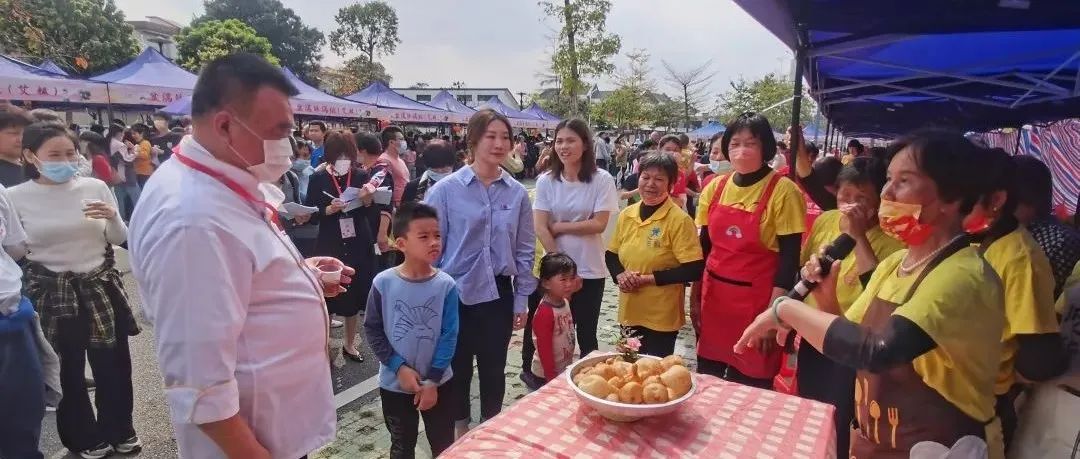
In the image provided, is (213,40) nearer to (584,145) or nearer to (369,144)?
(369,144)

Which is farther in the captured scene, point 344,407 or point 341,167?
point 341,167

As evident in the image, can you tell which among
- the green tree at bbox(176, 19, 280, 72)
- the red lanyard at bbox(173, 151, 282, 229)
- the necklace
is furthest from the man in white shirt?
the green tree at bbox(176, 19, 280, 72)

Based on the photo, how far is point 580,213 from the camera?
365 centimetres

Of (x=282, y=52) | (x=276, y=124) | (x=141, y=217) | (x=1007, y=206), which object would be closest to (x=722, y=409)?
(x=1007, y=206)

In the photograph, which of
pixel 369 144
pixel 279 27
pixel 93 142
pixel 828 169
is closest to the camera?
pixel 828 169

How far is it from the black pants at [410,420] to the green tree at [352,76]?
4949 cm

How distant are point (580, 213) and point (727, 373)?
1316mm

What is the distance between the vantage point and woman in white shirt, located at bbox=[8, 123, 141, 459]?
2717 mm

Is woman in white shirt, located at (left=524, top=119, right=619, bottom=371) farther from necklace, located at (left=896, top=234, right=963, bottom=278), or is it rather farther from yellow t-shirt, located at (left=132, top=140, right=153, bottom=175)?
yellow t-shirt, located at (left=132, top=140, right=153, bottom=175)

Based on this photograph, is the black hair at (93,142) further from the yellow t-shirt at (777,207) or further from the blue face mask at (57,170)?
the yellow t-shirt at (777,207)

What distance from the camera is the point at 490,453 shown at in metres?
1.54

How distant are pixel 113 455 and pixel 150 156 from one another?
8.65m

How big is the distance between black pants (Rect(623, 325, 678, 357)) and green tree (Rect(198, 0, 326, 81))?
49.7 meters

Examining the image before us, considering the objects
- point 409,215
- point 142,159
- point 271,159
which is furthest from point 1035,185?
point 142,159
